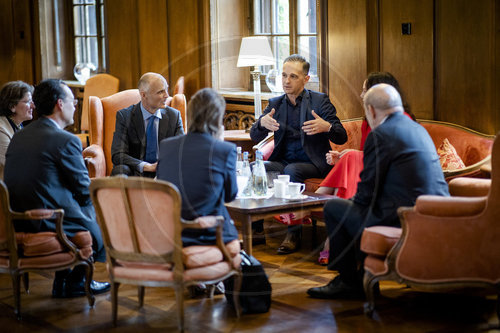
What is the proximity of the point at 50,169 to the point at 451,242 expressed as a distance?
78.7 inches

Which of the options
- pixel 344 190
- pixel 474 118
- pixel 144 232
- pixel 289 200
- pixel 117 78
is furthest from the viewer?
pixel 117 78

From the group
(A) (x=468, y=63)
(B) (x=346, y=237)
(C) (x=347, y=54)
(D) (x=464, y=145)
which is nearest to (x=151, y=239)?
(B) (x=346, y=237)

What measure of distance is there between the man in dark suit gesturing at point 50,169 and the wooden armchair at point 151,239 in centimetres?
48

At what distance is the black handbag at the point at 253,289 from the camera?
11.4 feet

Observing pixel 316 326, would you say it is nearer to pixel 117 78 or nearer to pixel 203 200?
pixel 203 200

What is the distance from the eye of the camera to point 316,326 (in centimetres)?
328

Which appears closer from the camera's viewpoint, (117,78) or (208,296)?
(208,296)

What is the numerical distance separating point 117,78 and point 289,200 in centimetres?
471

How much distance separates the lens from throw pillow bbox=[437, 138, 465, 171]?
4.33 m

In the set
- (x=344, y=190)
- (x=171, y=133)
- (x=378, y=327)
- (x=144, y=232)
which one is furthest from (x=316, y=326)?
(x=171, y=133)

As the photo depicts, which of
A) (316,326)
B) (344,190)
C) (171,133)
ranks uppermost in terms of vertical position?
(171,133)

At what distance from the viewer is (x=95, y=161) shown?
5.21m

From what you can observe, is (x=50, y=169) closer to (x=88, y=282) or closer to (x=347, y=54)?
(x=88, y=282)

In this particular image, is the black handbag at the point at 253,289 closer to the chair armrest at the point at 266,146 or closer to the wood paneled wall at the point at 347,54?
the chair armrest at the point at 266,146
